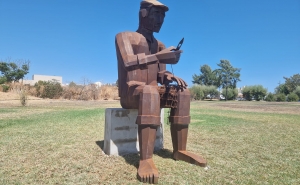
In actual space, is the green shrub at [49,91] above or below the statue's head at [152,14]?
below

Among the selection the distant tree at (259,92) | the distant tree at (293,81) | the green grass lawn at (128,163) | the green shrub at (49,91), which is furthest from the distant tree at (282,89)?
the green grass lawn at (128,163)

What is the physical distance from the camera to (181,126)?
3.23 metres

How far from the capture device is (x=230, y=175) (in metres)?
2.82

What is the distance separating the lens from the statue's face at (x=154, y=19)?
3.40 meters

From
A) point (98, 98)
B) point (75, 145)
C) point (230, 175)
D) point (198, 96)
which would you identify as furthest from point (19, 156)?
point (198, 96)

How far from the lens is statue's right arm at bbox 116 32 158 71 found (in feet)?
9.56

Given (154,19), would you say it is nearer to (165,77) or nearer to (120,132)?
(165,77)

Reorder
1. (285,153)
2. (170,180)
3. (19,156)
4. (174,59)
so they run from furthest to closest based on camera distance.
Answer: (285,153) → (19,156) → (174,59) → (170,180)

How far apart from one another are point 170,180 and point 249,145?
8.64ft

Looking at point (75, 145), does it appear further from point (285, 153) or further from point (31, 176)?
point (285, 153)

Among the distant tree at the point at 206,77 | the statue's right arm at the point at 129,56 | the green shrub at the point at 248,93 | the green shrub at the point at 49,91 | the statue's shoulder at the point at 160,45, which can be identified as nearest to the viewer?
the statue's right arm at the point at 129,56

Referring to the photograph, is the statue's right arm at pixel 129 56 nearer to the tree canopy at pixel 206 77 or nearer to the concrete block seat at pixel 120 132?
the concrete block seat at pixel 120 132

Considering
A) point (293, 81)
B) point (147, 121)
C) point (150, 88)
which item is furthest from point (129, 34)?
point (293, 81)

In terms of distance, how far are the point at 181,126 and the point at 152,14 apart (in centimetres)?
169
